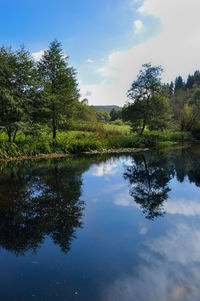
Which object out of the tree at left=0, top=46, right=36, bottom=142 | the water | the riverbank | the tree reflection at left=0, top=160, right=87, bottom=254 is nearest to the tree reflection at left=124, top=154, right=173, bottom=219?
the water

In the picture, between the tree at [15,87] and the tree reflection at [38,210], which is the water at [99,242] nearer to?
the tree reflection at [38,210]

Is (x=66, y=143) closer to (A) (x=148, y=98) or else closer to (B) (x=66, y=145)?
(B) (x=66, y=145)

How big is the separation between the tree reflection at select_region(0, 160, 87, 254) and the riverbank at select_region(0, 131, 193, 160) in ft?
15.3

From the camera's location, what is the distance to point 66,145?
1472 cm

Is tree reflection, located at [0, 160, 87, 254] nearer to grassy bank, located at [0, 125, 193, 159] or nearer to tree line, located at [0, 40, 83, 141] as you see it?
grassy bank, located at [0, 125, 193, 159]

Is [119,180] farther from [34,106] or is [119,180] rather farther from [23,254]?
[34,106]

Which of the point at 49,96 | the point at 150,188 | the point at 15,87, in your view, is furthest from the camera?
the point at 49,96

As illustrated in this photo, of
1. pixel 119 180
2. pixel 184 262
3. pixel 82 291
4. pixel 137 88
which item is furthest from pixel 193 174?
pixel 137 88

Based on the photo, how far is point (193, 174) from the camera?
849 cm

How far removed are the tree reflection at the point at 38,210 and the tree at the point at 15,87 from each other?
18.8 feet

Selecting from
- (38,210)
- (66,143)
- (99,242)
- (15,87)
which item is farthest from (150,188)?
(15,87)

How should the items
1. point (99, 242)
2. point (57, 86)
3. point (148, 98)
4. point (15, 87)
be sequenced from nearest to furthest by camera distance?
point (99, 242) < point (15, 87) < point (57, 86) < point (148, 98)

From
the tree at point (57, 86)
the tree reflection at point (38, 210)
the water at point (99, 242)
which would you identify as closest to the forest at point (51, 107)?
the tree at point (57, 86)

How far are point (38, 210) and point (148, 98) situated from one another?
1935 centimetres
